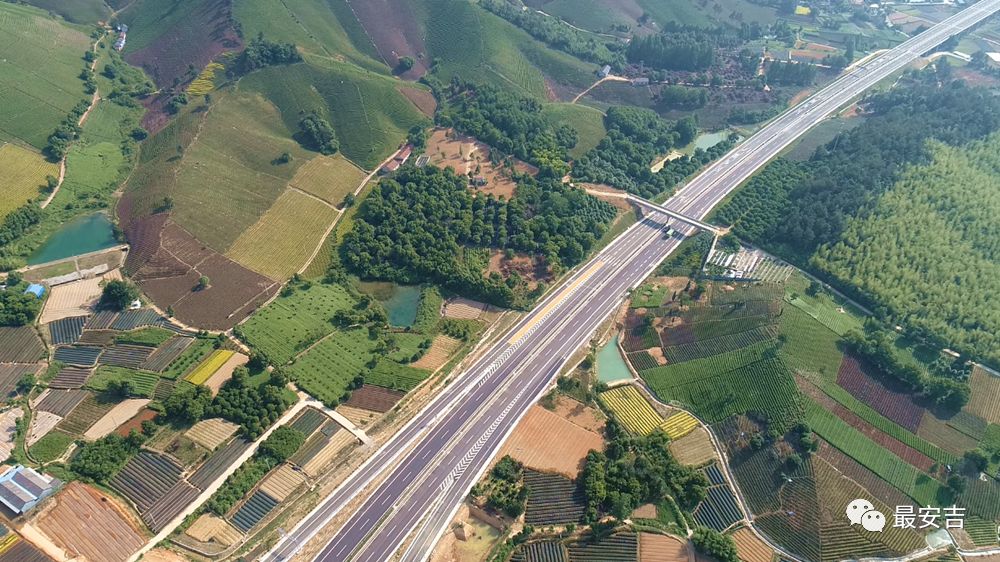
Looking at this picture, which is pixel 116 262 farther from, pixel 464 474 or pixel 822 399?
pixel 822 399

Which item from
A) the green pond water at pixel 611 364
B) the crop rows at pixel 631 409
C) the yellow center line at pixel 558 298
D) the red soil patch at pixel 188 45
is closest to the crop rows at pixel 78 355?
the yellow center line at pixel 558 298

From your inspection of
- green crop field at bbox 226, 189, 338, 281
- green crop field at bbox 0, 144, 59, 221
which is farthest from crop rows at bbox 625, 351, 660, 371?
green crop field at bbox 0, 144, 59, 221

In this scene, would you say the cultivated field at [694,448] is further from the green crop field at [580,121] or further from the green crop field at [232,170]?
the green crop field at [232,170]

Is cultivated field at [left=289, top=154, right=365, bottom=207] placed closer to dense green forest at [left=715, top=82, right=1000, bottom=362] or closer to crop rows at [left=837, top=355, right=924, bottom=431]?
dense green forest at [left=715, top=82, right=1000, bottom=362]

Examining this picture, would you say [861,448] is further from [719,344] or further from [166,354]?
[166,354]

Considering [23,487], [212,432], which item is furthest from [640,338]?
[23,487]

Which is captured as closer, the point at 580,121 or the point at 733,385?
the point at 733,385

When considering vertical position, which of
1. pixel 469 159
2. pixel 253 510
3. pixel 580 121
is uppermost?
pixel 580 121

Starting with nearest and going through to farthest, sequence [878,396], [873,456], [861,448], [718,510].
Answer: [718,510] → [873,456] → [861,448] → [878,396]
